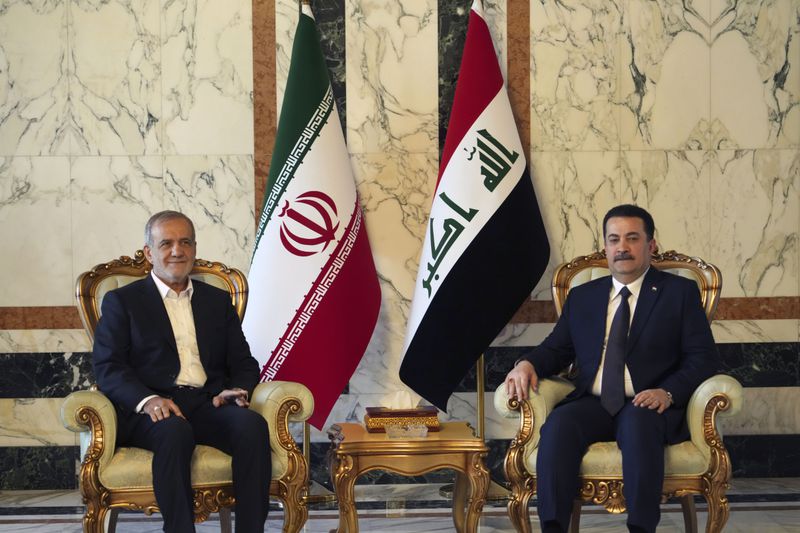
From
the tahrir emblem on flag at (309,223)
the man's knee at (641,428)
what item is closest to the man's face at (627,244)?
the man's knee at (641,428)

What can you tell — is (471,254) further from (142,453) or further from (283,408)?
(142,453)

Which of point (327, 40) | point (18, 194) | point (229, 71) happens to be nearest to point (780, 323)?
point (327, 40)

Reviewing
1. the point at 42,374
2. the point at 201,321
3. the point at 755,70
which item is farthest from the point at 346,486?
the point at 755,70

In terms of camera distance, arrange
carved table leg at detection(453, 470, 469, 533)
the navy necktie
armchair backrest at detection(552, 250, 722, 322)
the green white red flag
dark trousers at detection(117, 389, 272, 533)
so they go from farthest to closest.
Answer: the green white red flag < armchair backrest at detection(552, 250, 722, 322) < carved table leg at detection(453, 470, 469, 533) < the navy necktie < dark trousers at detection(117, 389, 272, 533)

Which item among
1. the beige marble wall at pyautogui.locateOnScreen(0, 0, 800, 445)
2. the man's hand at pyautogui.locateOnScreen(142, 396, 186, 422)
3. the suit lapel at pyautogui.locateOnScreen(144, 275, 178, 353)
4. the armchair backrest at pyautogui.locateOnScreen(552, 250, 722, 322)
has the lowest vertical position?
the man's hand at pyautogui.locateOnScreen(142, 396, 186, 422)

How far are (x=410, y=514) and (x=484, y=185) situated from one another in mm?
1590

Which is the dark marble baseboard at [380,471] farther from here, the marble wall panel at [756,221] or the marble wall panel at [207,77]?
the marble wall panel at [207,77]

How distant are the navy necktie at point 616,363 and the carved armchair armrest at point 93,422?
1.81 metres

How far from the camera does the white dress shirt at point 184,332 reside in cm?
379

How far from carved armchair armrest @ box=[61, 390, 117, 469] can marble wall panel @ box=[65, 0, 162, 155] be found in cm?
197

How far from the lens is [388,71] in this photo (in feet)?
16.7

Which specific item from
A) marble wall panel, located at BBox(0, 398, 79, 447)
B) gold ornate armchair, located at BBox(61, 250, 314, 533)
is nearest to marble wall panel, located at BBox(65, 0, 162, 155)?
marble wall panel, located at BBox(0, 398, 79, 447)

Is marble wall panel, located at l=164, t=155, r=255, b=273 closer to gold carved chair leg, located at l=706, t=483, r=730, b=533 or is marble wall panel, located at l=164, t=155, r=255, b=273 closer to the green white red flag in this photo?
the green white red flag

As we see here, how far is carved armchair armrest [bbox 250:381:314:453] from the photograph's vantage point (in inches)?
141
